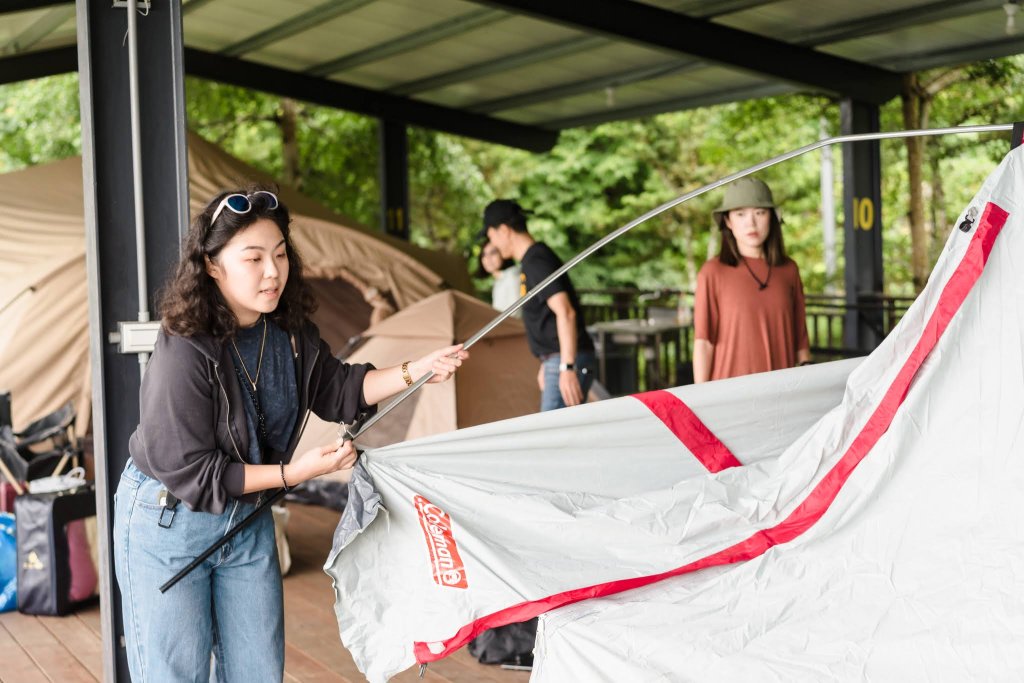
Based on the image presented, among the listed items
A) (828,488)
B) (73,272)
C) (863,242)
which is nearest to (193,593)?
(828,488)

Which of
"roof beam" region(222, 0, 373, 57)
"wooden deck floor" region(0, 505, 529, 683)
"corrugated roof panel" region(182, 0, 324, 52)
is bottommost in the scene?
"wooden deck floor" region(0, 505, 529, 683)

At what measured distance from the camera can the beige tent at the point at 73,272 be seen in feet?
21.0

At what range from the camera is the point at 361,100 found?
9766 millimetres

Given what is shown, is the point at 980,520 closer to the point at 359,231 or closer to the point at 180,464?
the point at 180,464

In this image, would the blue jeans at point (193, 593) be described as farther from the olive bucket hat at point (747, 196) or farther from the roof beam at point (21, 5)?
the roof beam at point (21, 5)

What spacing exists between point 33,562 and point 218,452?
2.65 meters

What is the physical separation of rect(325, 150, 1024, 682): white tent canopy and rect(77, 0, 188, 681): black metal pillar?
841 mm

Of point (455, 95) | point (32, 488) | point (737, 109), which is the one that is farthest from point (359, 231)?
point (737, 109)

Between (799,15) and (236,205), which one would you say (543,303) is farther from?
(799,15)

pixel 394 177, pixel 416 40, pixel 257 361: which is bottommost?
pixel 257 361

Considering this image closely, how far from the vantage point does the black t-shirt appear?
4262mm

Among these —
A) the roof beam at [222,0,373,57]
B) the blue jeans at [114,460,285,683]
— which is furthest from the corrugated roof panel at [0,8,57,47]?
the blue jeans at [114,460,285,683]

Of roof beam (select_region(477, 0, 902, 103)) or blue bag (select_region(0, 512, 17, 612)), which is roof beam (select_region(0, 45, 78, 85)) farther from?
blue bag (select_region(0, 512, 17, 612))

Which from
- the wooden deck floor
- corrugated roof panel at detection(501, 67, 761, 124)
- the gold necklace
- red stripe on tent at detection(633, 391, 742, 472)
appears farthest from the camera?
corrugated roof panel at detection(501, 67, 761, 124)
